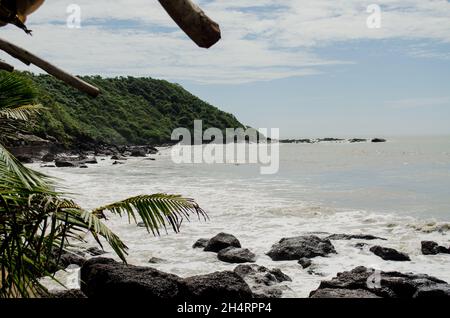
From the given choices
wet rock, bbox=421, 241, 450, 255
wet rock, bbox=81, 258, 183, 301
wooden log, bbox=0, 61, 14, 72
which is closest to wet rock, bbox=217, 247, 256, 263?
wet rock, bbox=81, 258, 183, 301

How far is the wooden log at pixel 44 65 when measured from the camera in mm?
2363

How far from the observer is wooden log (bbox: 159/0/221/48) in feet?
4.36

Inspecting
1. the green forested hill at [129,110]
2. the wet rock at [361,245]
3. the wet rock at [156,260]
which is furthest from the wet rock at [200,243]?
the green forested hill at [129,110]

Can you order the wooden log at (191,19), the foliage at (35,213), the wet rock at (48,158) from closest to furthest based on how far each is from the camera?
the wooden log at (191,19) < the foliage at (35,213) < the wet rock at (48,158)

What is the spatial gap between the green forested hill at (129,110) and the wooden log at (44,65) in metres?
39.2

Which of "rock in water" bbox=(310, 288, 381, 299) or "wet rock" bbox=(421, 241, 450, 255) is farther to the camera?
"wet rock" bbox=(421, 241, 450, 255)

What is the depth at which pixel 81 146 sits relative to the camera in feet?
164

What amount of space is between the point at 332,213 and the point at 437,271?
24.7ft

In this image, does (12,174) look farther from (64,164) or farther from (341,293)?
(64,164)

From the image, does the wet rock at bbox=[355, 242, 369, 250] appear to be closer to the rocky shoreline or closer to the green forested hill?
the rocky shoreline

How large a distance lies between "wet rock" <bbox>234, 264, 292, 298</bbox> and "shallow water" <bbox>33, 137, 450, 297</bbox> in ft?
0.79

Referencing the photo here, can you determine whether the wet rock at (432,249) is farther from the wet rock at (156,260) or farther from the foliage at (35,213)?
the foliage at (35,213)
